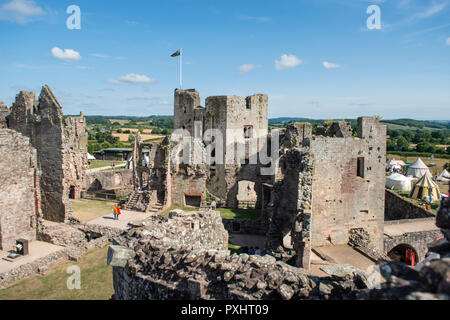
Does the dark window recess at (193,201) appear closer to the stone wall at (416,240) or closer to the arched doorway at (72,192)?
the arched doorway at (72,192)

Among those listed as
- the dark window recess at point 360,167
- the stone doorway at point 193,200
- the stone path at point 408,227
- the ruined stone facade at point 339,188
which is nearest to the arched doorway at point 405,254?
the stone path at point 408,227

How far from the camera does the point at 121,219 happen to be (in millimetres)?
21594

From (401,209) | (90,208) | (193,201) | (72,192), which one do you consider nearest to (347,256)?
(193,201)

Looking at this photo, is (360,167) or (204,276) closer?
(204,276)

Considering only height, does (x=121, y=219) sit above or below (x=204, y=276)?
below

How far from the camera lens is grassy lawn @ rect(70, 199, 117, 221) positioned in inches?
882

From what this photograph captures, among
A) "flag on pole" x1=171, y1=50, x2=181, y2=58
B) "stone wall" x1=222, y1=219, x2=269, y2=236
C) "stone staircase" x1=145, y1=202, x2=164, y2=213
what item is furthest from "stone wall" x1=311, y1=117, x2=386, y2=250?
"flag on pole" x1=171, y1=50, x2=181, y2=58

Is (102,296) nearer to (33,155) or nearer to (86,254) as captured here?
(86,254)

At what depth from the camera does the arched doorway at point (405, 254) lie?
62.8 ft

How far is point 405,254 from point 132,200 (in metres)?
20.4

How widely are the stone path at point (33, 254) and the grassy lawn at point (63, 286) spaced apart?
44.6 inches

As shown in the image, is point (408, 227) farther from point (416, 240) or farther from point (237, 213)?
point (237, 213)

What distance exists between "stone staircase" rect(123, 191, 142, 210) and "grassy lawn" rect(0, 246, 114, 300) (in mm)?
9666
